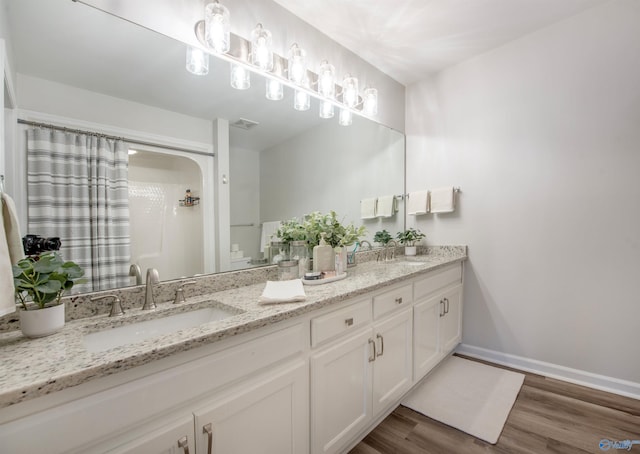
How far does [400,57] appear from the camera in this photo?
7.87 ft

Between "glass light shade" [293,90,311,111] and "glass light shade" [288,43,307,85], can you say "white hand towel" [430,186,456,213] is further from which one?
"glass light shade" [288,43,307,85]

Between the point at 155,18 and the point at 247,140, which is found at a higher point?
the point at 155,18

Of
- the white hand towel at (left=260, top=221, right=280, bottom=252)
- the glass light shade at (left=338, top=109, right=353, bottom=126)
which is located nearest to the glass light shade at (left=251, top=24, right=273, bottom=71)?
the glass light shade at (left=338, top=109, right=353, bottom=126)

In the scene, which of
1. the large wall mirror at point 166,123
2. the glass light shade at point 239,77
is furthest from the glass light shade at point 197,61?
the glass light shade at point 239,77

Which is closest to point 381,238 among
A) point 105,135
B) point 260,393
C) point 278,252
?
point 278,252

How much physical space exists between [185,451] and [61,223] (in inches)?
35.7

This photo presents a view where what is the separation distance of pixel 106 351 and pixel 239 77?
4.66 feet

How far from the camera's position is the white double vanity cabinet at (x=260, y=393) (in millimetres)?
671

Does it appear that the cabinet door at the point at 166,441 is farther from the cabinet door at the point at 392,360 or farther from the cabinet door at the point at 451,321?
the cabinet door at the point at 451,321

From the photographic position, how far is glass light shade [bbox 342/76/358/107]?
2.13 meters

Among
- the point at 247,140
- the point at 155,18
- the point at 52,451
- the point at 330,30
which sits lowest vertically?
the point at 52,451

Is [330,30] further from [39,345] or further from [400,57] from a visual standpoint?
[39,345]

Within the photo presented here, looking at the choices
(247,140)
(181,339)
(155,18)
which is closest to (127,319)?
(181,339)

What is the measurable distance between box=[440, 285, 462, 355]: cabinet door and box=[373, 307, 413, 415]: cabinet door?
54cm
